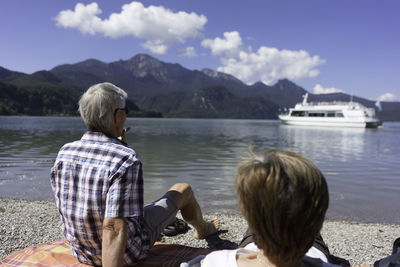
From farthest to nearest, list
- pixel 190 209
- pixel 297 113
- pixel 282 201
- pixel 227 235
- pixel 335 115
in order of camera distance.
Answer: pixel 297 113
pixel 335 115
pixel 227 235
pixel 190 209
pixel 282 201

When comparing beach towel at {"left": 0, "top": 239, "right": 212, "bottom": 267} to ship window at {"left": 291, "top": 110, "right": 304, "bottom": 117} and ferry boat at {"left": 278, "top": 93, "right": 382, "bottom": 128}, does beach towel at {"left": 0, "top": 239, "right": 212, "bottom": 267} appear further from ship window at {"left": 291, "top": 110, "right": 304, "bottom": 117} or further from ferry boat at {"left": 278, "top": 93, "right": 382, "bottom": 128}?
ship window at {"left": 291, "top": 110, "right": 304, "bottom": 117}

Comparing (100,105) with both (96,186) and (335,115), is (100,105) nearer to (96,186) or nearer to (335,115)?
(96,186)

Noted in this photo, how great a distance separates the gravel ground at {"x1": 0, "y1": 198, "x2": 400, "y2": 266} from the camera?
3.43 m

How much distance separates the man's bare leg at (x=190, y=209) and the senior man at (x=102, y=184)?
643mm

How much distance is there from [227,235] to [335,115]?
57.2 m

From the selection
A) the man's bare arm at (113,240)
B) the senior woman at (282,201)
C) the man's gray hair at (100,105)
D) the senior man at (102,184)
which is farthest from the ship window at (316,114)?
the senior woman at (282,201)

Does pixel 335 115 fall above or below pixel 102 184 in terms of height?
above

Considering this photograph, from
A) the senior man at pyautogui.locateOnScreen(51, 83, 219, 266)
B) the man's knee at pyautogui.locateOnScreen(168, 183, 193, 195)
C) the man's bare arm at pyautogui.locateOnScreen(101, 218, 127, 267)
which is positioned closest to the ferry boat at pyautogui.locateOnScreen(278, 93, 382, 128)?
the man's knee at pyautogui.locateOnScreen(168, 183, 193, 195)

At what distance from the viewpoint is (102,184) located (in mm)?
1816

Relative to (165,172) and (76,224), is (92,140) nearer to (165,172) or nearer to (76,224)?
(76,224)

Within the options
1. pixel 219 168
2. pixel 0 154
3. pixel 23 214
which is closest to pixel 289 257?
pixel 23 214

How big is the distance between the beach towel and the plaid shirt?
0.46 m

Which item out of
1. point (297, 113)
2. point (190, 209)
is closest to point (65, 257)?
point (190, 209)

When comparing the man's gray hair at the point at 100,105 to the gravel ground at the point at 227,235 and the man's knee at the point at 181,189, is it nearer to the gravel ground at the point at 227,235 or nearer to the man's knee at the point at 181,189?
the man's knee at the point at 181,189
